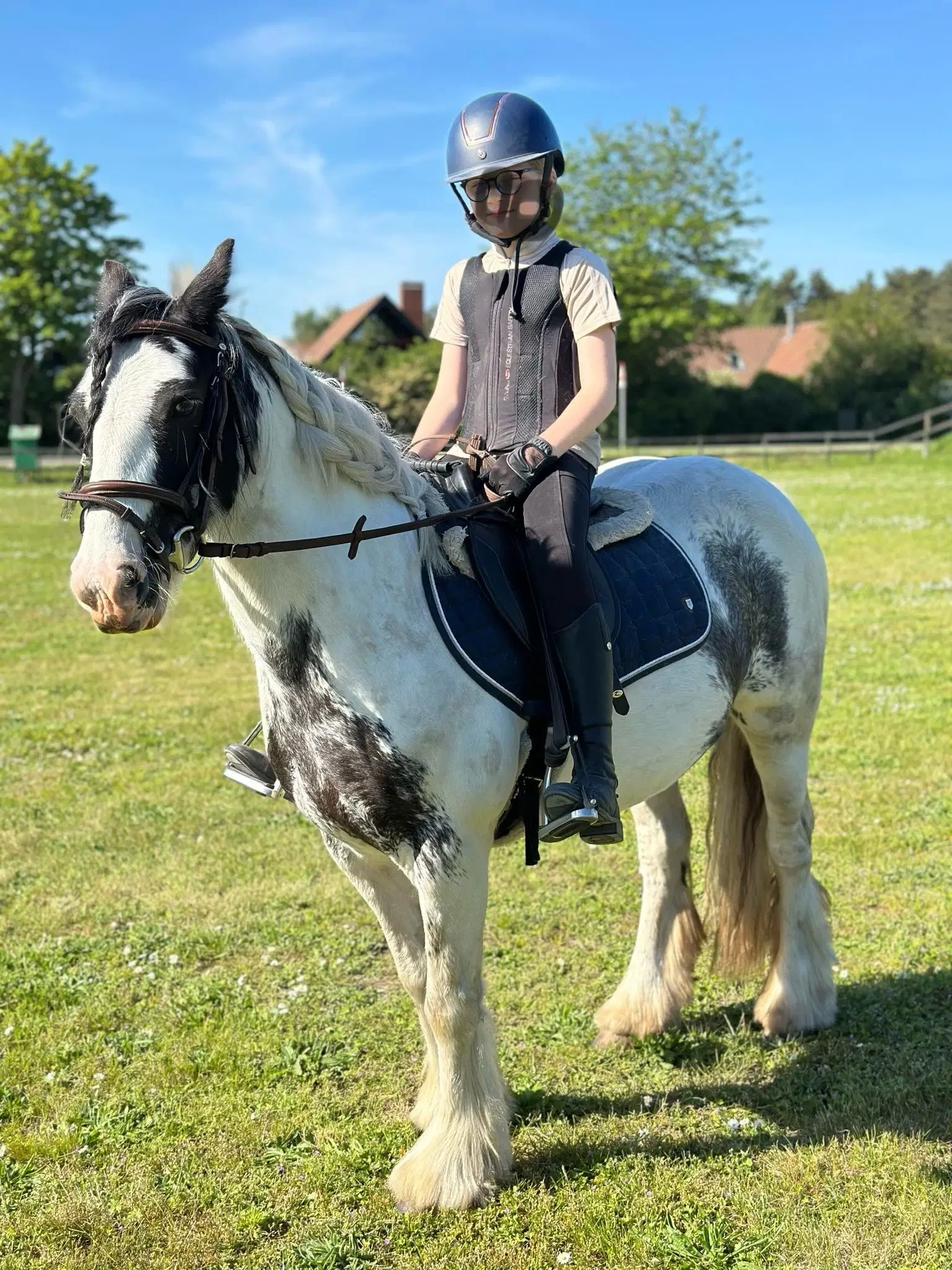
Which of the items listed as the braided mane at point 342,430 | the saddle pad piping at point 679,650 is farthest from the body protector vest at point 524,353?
the saddle pad piping at point 679,650

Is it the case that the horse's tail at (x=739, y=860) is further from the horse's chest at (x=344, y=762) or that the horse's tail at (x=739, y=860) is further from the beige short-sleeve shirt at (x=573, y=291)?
the horse's chest at (x=344, y=762)

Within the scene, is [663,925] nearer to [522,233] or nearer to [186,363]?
[522,233]

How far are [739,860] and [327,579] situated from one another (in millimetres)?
2690

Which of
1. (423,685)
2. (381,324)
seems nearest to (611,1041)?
(423,685)

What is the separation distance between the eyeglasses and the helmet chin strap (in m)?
0.07

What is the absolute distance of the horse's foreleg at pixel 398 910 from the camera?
3.75 meters

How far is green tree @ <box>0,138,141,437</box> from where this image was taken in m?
48.9

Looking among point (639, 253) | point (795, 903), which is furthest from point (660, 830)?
point (639, 253)

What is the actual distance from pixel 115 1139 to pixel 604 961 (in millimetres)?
2462

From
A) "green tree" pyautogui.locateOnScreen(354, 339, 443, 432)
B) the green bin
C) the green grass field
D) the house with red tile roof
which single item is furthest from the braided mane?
the house with red tile roof

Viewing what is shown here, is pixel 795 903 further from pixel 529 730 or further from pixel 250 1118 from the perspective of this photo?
pixel 250 1118

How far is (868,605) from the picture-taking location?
13836 millimetres

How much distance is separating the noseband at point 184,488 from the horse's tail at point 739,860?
9.54ft

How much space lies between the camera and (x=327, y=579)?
3240 mm
